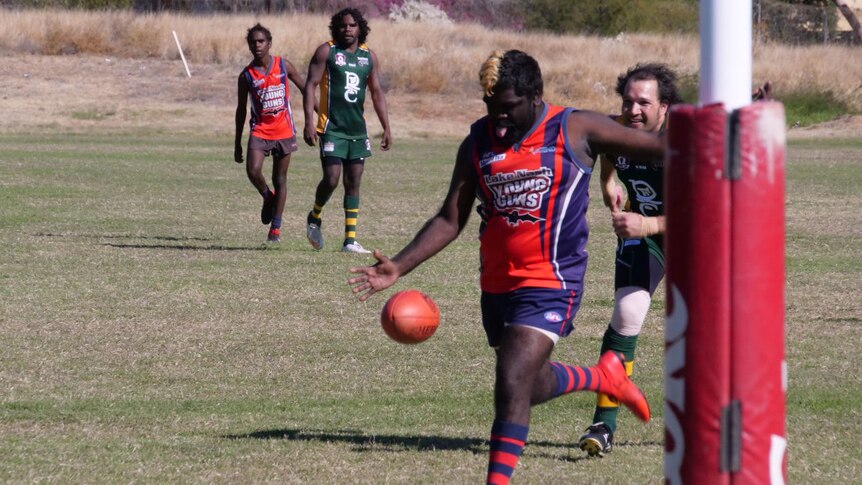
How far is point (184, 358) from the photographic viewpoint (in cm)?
790

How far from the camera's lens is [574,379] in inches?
213

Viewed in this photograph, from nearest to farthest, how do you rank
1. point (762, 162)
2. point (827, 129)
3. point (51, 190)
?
1. point (762, 162)
2. point (51, 190)
3. point (827, 129)

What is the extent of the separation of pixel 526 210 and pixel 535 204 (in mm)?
44

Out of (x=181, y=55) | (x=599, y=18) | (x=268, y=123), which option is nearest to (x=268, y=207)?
(x=268, y=123)

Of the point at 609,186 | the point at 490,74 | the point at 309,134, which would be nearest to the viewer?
the point at 490,74

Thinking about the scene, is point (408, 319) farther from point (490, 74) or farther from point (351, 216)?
point (351, 216)

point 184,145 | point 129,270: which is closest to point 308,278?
point 129,270

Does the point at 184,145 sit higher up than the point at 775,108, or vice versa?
the point at 775,108

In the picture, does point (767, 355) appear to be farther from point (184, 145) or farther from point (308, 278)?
point (184, 145)

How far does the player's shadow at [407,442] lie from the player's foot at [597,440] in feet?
0.21

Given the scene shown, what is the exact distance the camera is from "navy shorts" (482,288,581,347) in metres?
4.97

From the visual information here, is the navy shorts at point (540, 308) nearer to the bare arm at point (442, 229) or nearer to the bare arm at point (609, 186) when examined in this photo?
the bare arm at point (442, 229)

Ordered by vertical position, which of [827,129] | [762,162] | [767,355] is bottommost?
[827,129]

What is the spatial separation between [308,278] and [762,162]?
28.8ft
